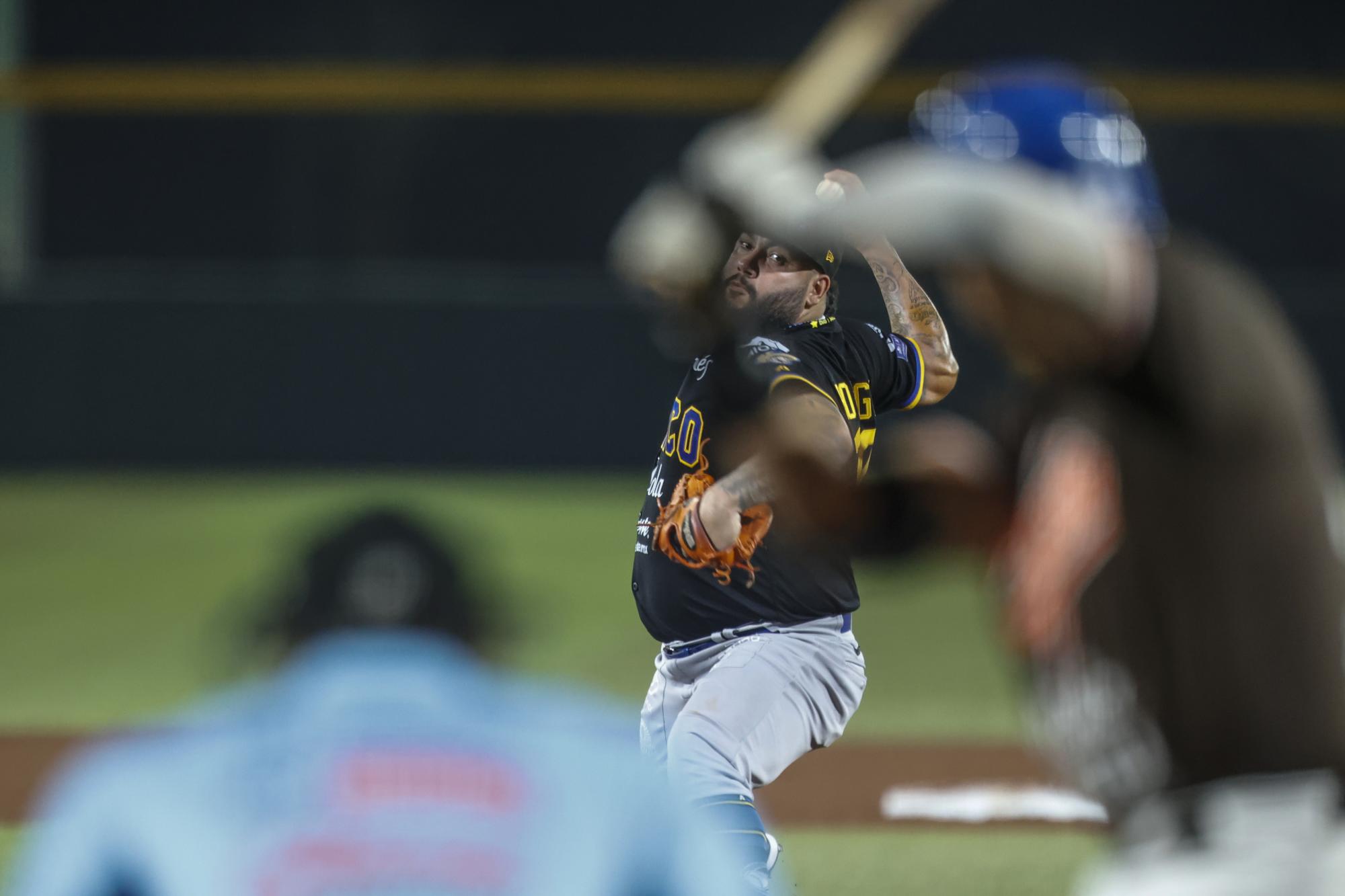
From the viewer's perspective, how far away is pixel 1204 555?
84.0 inches

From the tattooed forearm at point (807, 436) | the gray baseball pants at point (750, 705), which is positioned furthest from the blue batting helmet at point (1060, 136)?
the gray baseball pants at point (750, 705)

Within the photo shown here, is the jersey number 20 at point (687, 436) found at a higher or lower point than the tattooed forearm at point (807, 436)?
higher

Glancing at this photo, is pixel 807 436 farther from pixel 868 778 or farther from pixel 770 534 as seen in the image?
pixel 868 778

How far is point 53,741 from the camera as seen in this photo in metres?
7.74

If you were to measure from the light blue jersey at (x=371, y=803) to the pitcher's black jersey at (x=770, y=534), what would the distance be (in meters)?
2.33

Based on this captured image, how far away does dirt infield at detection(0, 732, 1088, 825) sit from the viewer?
6.70 meters

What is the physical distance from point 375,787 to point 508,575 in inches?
113

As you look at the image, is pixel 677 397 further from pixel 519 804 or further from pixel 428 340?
pixel 428 340

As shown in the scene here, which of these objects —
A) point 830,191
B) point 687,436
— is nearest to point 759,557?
point 687,436

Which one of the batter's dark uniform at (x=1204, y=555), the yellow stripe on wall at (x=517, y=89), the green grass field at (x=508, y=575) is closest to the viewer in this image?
the batter's dark uniform at (x=1204, y=555)

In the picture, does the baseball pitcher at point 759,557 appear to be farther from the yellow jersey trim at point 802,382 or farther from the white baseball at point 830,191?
the white baseball at point 830,191

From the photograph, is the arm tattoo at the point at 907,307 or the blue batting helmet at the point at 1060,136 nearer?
the blue batting helmet at the point at 1060,136

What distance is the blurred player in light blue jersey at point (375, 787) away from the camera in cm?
163

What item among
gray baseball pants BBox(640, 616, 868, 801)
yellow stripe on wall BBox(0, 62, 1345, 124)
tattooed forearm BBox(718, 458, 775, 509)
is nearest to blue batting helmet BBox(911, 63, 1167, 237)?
tattooed forearm BBox(718, 458, 775, 509)
